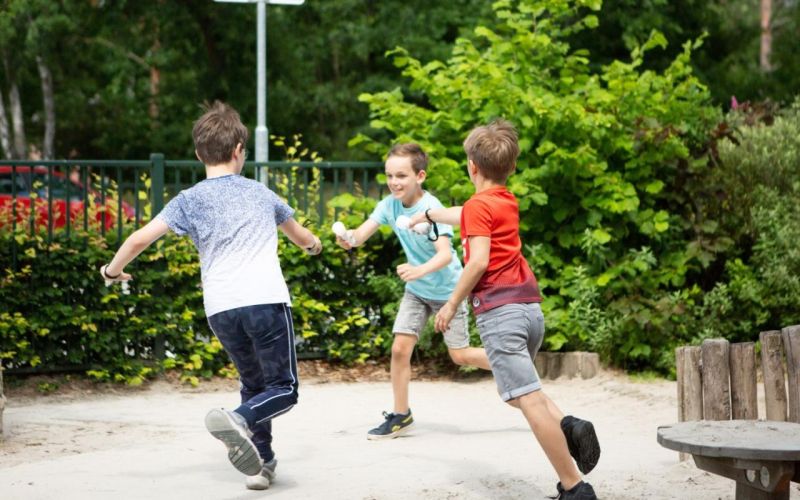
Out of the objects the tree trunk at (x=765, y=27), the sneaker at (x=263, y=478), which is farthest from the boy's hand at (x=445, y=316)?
the tree trunk at (x=765, y=27)

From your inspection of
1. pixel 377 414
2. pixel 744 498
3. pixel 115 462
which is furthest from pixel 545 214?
pixel 744 498

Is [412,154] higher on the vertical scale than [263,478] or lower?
higher

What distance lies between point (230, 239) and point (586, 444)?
5.79ft

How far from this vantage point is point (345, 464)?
6008mm

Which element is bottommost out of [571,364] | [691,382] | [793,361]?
[571,364]

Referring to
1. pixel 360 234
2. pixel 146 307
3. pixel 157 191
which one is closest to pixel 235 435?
pixel 360 234

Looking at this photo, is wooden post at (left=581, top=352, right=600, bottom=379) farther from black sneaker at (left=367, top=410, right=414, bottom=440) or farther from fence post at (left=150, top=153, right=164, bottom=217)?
fence post at (left=150, top=153, right=164, bottom=217)

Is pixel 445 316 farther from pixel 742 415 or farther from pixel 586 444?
pixel 742 415

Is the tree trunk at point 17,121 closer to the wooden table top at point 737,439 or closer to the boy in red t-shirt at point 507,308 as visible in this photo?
the boy in red t-shirt at point 507,308

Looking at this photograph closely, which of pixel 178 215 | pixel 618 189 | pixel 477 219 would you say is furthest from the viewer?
pixel 618 189

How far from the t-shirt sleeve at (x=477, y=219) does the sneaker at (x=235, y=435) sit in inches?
49.2

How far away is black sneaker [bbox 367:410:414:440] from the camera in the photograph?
22.1ft

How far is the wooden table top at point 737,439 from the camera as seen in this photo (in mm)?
4051

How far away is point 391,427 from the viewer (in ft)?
22.1
